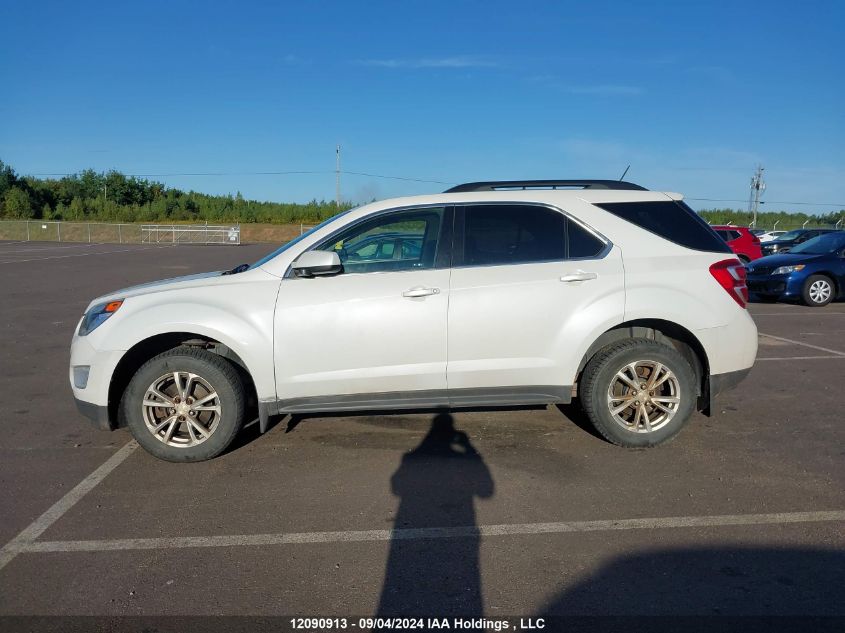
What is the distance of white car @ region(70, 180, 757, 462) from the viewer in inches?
193

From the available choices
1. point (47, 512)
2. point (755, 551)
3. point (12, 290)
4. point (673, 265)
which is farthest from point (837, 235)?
point (12, 290)

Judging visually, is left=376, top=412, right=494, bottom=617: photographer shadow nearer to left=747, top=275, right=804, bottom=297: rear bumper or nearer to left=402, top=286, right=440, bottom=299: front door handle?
left=402, top=286, right=440, bottom=299: front door handle

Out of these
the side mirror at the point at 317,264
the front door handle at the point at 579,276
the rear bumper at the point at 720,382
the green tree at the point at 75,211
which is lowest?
the rear bumper at the point at 720,382

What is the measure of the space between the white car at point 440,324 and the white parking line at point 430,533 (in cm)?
119

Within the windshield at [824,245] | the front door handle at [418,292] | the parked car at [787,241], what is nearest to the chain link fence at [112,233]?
the parked car at [787,241]

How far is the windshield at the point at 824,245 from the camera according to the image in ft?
46.4

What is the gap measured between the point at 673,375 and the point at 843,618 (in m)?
2.30

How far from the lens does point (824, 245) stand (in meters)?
14.4

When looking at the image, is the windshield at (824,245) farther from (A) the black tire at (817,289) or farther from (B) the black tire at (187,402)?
(B) the black tire at (187,402)

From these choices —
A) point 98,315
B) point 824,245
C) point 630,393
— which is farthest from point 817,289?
point 98,315

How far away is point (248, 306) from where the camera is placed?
4.91 meters

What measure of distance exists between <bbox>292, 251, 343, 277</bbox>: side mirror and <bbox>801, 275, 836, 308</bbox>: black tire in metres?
12.1

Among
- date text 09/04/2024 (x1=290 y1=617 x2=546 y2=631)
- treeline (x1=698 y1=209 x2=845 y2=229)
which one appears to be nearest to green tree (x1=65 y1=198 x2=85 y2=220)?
treeline (x1=698 y1=209 x2=845 y2=229)

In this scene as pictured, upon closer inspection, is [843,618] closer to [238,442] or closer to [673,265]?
[673,265]
